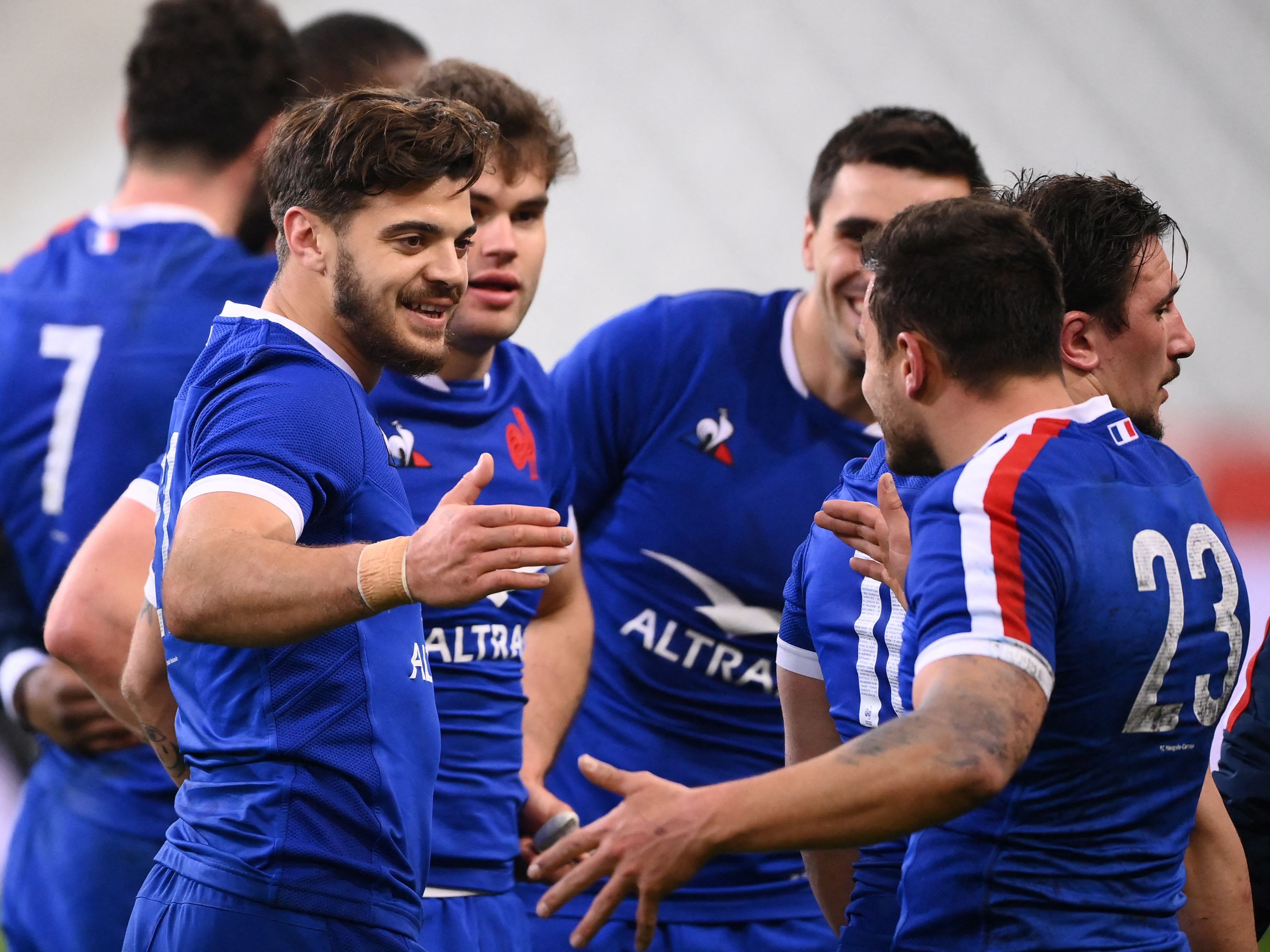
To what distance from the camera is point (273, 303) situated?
2.04 m

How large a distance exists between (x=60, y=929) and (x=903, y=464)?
6.50ft

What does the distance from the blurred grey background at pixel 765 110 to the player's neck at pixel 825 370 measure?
1.91m

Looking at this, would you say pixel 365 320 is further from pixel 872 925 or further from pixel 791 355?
pixel 791 355

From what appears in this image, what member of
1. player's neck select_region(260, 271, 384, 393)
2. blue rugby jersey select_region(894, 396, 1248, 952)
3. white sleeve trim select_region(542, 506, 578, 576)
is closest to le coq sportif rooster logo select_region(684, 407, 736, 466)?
white sleeve trim select_region(542, 506, 578, 576)

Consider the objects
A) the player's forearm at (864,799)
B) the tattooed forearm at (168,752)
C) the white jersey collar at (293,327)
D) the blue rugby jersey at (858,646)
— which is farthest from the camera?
the tattooed forearm at (168,752)

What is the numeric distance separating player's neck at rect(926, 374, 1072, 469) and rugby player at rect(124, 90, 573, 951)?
54cm

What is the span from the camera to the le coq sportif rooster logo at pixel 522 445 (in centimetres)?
269

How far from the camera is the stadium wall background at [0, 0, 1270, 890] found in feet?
15.3

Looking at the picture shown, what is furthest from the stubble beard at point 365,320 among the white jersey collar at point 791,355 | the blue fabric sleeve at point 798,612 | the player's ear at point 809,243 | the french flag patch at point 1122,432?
the player's ear at point 809,243

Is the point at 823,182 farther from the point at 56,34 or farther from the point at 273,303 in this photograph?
the point at 56,34

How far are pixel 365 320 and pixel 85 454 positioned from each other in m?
1.13

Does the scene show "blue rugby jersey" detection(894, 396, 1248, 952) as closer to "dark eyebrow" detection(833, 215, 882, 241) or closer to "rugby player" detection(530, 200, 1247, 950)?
"rugby player" detection(530, 200, 1247, 950)

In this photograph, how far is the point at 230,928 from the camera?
182 cm

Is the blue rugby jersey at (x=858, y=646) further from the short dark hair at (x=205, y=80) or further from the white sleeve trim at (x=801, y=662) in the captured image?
the short dark hair at (x=205, y=80)
